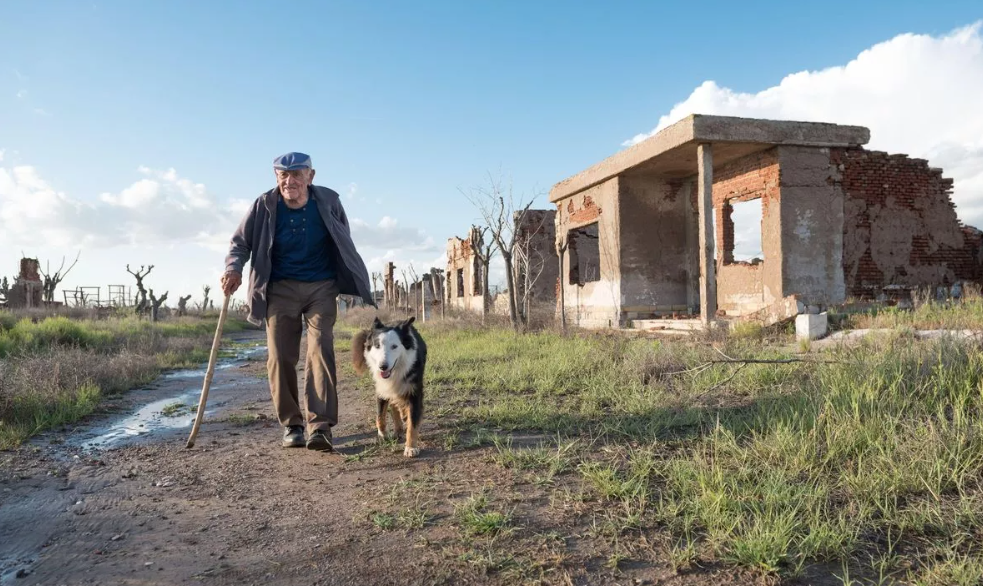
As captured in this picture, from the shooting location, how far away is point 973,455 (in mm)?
3184

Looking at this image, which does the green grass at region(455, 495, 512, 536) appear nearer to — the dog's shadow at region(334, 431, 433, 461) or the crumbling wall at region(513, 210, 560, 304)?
the dog's shadow at region(334, 431, 433, 461)

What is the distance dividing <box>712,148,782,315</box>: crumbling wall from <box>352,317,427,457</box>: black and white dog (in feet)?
25.9

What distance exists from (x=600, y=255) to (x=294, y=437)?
30.6 ft

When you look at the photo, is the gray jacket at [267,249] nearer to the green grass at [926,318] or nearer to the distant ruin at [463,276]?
the green grass at [926,318]

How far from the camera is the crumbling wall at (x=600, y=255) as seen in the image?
1233 cm

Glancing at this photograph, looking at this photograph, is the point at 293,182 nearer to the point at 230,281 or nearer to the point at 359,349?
the point at 230,281

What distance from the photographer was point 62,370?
23.6ft

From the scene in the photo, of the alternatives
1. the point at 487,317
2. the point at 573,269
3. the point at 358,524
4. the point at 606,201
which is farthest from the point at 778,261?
the point at 358,524

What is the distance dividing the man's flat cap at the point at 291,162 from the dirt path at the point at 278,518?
2.16 m

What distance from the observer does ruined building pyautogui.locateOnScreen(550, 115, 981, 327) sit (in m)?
10.0

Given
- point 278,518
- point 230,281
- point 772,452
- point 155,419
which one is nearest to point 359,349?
point 230,281

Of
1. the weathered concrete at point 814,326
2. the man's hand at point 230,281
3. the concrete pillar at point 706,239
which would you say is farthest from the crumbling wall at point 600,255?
the man's hand at point 230,281

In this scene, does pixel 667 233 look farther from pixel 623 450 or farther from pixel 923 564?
pixel 923 564

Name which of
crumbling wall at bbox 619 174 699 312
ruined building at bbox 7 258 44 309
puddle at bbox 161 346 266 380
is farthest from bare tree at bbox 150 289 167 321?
crumbling wall at bbox 619 174 699 312
